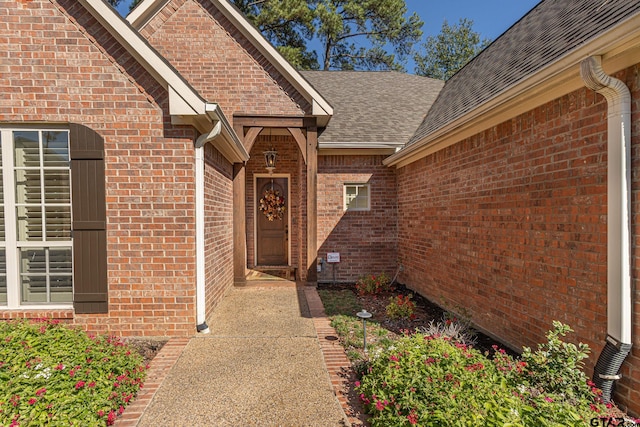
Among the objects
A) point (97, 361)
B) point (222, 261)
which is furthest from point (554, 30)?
point (97, 361)

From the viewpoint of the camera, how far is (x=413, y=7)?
827 inches

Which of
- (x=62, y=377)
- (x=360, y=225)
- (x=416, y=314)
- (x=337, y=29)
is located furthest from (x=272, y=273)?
(x=337, y=29)

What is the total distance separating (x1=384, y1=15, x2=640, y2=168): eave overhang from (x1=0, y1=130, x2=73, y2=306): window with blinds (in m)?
5.46

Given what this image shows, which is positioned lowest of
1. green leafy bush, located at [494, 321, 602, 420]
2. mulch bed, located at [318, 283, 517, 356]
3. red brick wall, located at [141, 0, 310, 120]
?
mulch bed, located at [318, 283, 517, 356]

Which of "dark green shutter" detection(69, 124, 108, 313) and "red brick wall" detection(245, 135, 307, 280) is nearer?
"dark green shutter" detection(69, 124, 108, 313)

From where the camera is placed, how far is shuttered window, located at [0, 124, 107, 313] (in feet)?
14.1

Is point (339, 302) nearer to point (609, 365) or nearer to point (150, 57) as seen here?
point (609, 365)

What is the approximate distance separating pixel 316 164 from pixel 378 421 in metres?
5.92

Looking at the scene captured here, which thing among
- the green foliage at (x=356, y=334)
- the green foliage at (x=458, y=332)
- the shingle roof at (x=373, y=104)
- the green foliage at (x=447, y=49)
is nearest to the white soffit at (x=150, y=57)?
the green foliage at (x=356, y=334)

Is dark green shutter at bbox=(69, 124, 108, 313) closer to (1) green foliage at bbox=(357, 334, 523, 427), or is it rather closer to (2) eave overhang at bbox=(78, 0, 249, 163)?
(2) eave overhang at bbox=(78, 0, 249, 163)

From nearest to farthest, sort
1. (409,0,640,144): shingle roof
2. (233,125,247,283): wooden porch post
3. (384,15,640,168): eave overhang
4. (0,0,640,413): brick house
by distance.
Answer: (384,15,640,168): eave overhang
(0,0,640,413): brick house
(409,0,640,144): shingle roof
(233,125,247,283): wooden porch post

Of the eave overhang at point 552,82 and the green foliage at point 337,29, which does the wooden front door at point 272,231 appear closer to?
the eave overhang at point 552,82

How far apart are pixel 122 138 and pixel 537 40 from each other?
241 inches

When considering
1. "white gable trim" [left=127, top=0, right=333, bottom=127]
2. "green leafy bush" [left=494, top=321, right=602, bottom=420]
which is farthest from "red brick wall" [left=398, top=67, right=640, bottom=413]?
"white gable trim" [left=127, top=0, right=333, bottom=127]
